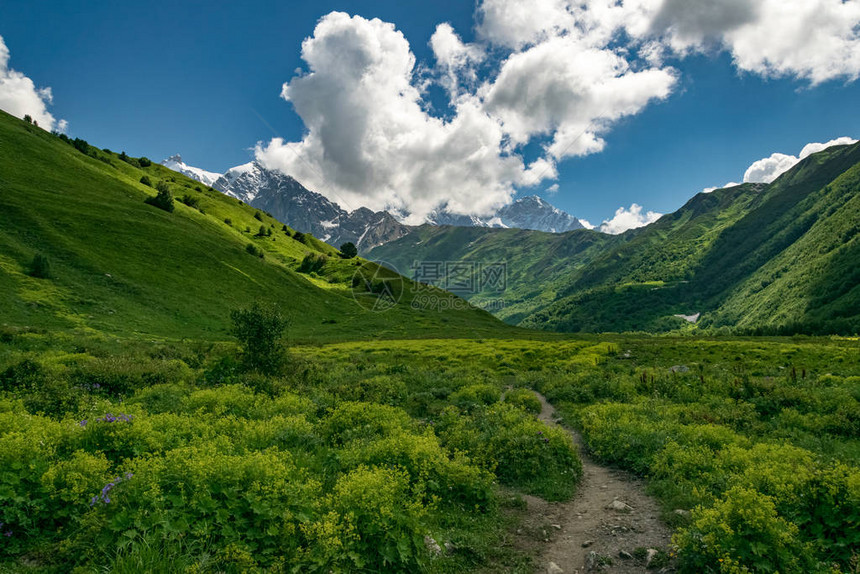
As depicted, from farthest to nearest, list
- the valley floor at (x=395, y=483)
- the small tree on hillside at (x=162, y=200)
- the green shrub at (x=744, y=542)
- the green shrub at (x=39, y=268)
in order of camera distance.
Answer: the small tree on hillside at (x=162, y=200) < the green shrub at (x=39, y=268) < the green shrub at (x=744, y=542) < the valley floor at (x=395, y=483)

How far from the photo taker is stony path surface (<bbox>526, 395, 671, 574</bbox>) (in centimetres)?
888

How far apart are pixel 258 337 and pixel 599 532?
76.5ft

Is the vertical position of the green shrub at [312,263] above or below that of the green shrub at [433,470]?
above

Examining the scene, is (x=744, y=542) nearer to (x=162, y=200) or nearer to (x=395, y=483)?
(x=395, y=483)

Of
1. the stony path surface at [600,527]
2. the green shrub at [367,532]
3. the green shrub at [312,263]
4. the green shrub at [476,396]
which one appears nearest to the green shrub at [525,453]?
the stony path surface at [600,527]

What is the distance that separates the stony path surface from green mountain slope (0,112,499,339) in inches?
1864

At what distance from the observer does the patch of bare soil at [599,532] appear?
28.9 ft

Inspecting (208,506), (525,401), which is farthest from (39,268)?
(525,401)

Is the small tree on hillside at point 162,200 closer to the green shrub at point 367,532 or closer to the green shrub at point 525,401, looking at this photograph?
the green shrub at point 525,401

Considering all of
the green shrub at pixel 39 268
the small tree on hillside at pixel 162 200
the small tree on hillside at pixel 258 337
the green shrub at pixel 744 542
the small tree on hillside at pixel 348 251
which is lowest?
the green shrub at pixel 39 268

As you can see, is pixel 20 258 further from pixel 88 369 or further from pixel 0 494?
pixel 0 494

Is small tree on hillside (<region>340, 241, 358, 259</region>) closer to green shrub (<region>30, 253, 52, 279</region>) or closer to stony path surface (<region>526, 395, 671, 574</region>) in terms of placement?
green shrub (<region>30, 253, 52, 279</region>)

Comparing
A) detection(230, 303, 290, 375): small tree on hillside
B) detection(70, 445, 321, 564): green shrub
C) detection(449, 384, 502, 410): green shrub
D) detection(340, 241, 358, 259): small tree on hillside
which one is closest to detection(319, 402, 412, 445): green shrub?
detection(70, 445, 321, 564): green shrub

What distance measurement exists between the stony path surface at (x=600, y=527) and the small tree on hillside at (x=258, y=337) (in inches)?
797
